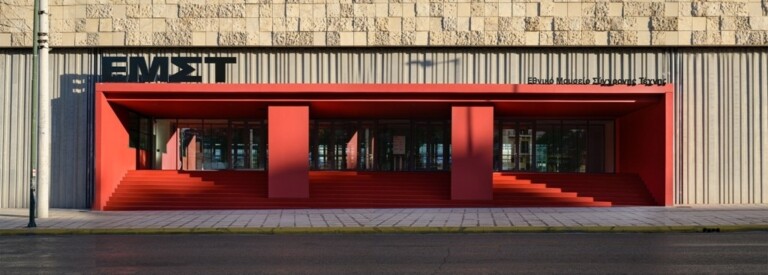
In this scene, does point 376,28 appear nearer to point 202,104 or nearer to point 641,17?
point 202,104

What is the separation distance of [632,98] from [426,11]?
269 inches

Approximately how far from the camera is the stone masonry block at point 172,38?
2619 cm

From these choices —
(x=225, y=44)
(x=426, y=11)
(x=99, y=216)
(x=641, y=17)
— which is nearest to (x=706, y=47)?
(x=641, y=17)

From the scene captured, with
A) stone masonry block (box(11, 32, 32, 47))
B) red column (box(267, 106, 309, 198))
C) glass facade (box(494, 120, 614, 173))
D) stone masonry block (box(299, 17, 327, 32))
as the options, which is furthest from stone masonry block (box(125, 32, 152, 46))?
glass facade (box(494, 120, 614, 173))

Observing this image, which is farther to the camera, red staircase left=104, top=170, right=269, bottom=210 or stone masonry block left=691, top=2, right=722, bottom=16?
stone masonry block left=691, top=2, right=722, bottom=16

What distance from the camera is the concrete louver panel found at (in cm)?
2609

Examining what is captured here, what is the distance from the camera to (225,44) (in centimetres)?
2616

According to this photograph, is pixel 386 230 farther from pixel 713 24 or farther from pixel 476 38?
pixel 713 24

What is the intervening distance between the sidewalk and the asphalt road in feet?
2.99

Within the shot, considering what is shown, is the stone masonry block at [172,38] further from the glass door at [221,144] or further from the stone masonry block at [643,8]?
the stone masonry block at [643,8]

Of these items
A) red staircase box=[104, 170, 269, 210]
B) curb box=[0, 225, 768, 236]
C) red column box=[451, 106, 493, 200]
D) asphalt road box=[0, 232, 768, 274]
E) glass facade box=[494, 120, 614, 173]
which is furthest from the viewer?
glass facade box=[494, 120, 614, 173]

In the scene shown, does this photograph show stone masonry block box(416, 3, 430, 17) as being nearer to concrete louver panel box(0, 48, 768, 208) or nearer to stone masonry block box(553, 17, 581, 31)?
concrete louver panel box(0, 48, 768, 208)

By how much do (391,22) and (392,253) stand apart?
14.0 m

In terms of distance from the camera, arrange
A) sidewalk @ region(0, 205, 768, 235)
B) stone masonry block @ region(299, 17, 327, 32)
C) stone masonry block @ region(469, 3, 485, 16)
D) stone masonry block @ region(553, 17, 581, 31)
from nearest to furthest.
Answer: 1. sidewalk @ region(0, 205, 768, 235)
2. stone masonry block @ region(553, 17, 581, 31)
3. stone masonry block @ region(469, 3, 485, 16)
4. stone masonry block @ region(299, 17, 327, 32)
